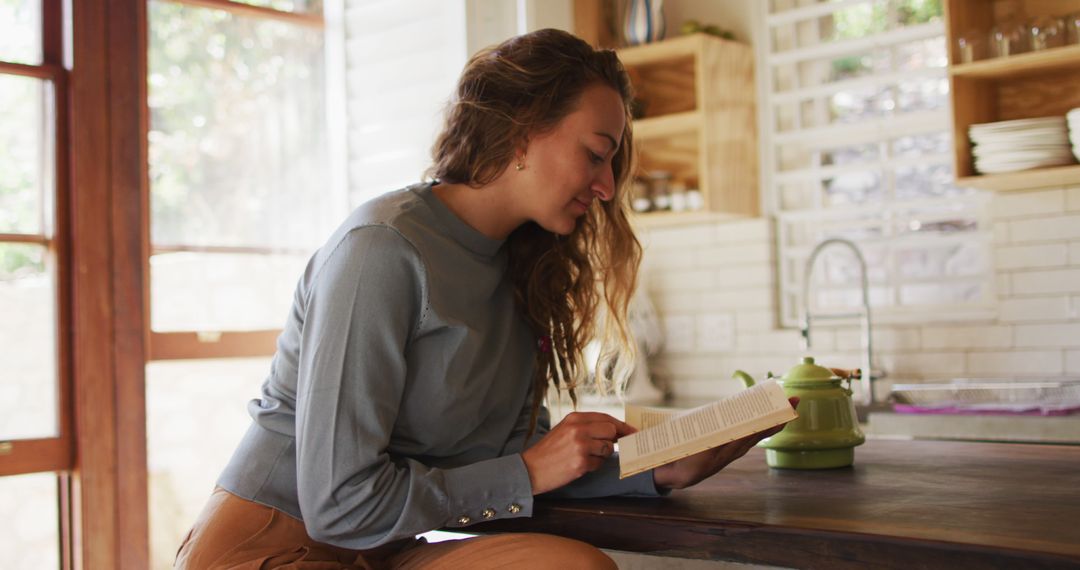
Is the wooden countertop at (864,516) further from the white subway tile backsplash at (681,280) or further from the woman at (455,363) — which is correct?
the white subway tile backsplash at (681,280)

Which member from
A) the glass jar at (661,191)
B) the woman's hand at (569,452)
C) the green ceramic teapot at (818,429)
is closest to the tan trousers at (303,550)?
the woman's hand at (569,452)

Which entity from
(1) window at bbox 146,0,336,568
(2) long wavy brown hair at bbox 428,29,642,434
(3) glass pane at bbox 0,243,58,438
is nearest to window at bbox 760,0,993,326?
(1) window at bbox 146,0,336,568

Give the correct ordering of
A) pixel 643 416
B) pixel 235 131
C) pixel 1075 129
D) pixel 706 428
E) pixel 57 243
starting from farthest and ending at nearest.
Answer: pixel 235 131 < pixel 57 243 < pixel 1075 129 < pixel 643 416 < pixel 706 428

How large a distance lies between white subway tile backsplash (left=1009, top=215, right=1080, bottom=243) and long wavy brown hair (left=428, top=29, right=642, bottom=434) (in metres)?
1.93

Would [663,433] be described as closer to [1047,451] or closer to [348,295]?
[348,295]

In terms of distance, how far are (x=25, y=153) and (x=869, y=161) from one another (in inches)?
121

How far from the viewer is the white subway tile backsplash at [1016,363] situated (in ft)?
11.9

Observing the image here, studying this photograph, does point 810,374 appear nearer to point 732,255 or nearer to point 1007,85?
point 1007,85

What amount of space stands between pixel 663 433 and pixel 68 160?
108 inches

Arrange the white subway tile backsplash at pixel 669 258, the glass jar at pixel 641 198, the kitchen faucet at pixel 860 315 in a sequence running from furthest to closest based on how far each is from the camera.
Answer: the white subway tile backsplash at pixel 669 258 → the glass jar at pixel 641 198 → the kitchen faucet at pixel 860 315

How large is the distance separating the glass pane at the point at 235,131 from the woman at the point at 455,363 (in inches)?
86.2

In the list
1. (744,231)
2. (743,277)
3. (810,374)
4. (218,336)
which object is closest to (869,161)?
(744,231)

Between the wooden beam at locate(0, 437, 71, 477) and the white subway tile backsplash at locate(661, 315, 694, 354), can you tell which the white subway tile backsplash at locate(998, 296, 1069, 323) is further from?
the wooden beam at locate(0, 437, 71, 477)

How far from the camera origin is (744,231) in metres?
4.41
